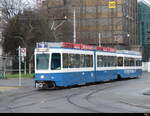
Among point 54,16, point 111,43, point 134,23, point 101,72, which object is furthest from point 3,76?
point 134,23

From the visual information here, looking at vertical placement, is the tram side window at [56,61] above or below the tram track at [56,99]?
above

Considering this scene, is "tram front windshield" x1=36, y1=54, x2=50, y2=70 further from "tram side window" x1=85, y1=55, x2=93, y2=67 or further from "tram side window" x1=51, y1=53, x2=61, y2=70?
"tram side window" x1=85, y1=55, x2=93, y2=67

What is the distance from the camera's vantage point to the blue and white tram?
2494cm

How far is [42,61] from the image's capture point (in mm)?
25172

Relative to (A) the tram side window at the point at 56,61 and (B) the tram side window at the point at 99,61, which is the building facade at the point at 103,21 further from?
(A) the tram side window at the point at 56,61

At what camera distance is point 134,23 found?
91.5 metres

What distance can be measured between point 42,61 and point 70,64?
2.21 m

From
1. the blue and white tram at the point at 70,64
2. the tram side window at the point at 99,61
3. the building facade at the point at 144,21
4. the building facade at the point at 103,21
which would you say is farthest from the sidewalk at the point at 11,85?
the building facade at the point at 144,21

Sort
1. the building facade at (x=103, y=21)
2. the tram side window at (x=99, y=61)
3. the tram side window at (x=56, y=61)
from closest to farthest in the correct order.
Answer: the tram side window at (x=56, y=61), the tram side window at (x=99, y=61), the building facade at (x=103, y=21)

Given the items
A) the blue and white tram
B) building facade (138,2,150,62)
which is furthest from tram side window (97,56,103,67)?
building facade (138,2,150,62)

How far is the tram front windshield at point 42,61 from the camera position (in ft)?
81.8

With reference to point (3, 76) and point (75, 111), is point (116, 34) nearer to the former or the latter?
point (3, 76)

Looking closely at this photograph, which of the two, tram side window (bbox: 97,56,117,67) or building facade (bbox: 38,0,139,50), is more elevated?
building facade (bbox: 38,0,139,50)

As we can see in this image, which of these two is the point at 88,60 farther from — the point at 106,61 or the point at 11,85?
the point at 11,85
